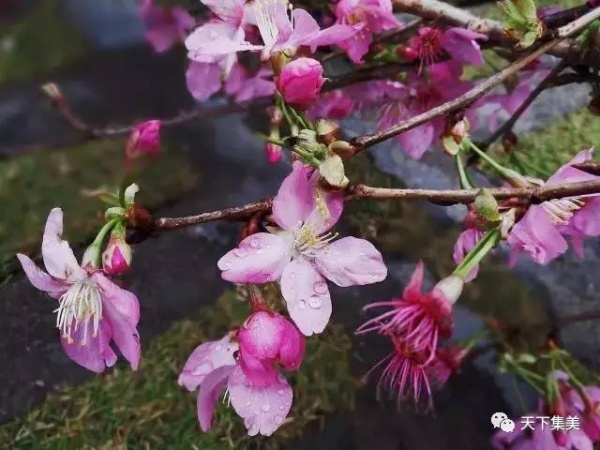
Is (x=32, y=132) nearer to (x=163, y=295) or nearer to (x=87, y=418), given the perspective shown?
(x=163, y=295)

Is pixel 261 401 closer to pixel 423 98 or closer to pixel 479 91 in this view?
pixel 479 91

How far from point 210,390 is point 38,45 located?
628mm

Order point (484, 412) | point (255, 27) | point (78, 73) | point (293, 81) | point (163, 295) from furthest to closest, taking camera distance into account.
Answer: point (78, 73) < point (163, 295) < point (484, 412) < point (255, 27) < point (293, 81)

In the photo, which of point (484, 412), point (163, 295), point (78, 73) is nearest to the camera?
point (484, 412)

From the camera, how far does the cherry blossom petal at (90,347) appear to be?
0.43 metres

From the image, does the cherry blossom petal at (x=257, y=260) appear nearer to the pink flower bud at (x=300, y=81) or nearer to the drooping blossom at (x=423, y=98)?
the pink flower bud at (x=300, y=81)

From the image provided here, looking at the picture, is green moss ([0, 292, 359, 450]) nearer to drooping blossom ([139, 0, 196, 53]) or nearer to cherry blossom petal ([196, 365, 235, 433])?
cherry blossom petal ([196, 365, 235, 433])

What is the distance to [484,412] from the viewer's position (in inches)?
28.4

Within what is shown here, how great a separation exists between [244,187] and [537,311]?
37 cm

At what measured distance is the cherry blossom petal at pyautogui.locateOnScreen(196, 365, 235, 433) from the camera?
452mm

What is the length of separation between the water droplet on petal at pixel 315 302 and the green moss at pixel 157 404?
1.04 ft

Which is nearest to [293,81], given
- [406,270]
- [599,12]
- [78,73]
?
[599,12]

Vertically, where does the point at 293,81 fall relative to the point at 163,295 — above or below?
above

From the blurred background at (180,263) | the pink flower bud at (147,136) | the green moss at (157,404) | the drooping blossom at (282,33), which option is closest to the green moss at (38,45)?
the blurred background at (180,263)
